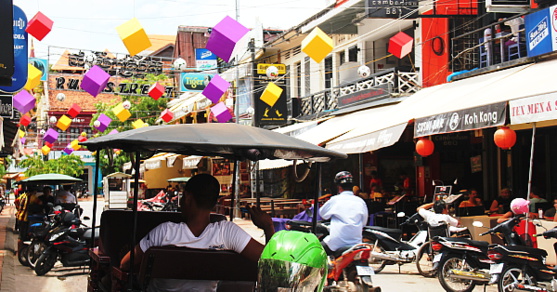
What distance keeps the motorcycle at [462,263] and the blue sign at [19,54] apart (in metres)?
6.57

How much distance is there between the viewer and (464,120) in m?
11.2

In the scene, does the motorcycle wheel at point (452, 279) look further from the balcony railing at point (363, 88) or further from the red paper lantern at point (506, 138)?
the balcony railing at point (363, 88)

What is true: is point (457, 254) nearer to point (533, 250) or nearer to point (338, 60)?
point (533, 250)

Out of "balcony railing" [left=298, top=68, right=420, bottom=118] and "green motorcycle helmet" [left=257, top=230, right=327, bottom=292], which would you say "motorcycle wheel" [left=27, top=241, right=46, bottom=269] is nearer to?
"green motorcycle helmet" [left=257, top=230, right=327, bottom=292]

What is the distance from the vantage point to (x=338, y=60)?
25.1 m

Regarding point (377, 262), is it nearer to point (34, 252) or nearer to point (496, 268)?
→ point (496, 268)

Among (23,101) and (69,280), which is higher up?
(23,101)

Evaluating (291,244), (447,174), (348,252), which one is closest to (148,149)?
(291,244)

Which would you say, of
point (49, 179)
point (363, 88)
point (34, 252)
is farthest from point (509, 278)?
point (363, 88)

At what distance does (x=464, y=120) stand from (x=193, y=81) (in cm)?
1909

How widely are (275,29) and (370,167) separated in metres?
15.3

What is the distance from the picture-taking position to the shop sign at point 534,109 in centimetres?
936

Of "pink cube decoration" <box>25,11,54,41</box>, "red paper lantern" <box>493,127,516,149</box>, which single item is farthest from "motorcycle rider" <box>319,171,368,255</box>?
"pink cube decoration" <box>25,11,54,41</box>

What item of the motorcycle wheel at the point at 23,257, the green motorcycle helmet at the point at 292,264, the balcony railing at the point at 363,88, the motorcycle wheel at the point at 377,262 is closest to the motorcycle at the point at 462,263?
the motorcycle wheel at the point at 377,262
